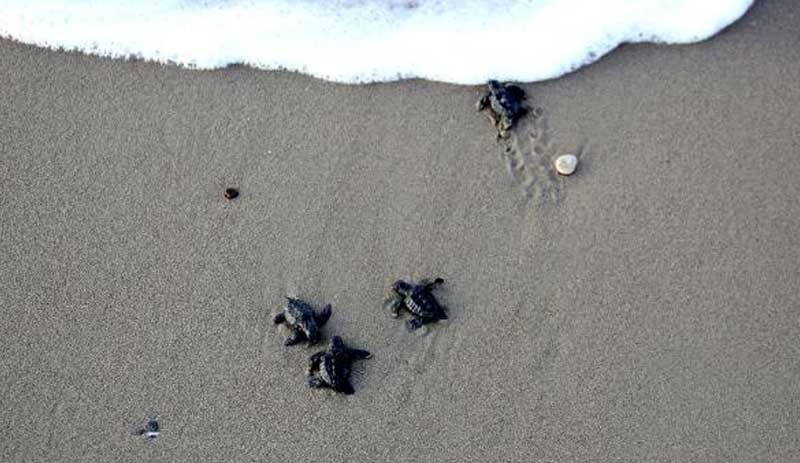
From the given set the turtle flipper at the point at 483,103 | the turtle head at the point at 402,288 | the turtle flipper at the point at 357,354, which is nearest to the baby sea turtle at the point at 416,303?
the turtle head at the point at 402,288

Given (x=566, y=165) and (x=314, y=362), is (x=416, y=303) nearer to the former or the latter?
(x=314, y=362)

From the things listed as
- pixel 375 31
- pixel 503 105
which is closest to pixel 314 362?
pixel 503 105

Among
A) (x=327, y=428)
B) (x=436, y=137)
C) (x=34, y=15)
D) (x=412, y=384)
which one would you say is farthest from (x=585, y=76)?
(x=34, y=15)

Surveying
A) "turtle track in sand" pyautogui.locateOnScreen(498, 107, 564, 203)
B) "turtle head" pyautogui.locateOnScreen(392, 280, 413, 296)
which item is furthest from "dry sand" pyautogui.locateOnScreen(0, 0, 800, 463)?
"turtle head" pyautogui.locateOnScreen(392, 280, 413, 296)

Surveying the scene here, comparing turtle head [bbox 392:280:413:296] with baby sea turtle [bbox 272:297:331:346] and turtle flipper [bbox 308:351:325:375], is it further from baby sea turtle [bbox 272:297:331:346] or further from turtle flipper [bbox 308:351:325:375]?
turtle flipper [bbox 308:351:325:375]

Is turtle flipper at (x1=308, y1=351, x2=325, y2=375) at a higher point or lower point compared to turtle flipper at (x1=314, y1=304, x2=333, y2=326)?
lower

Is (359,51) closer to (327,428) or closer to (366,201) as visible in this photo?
(366,201)
